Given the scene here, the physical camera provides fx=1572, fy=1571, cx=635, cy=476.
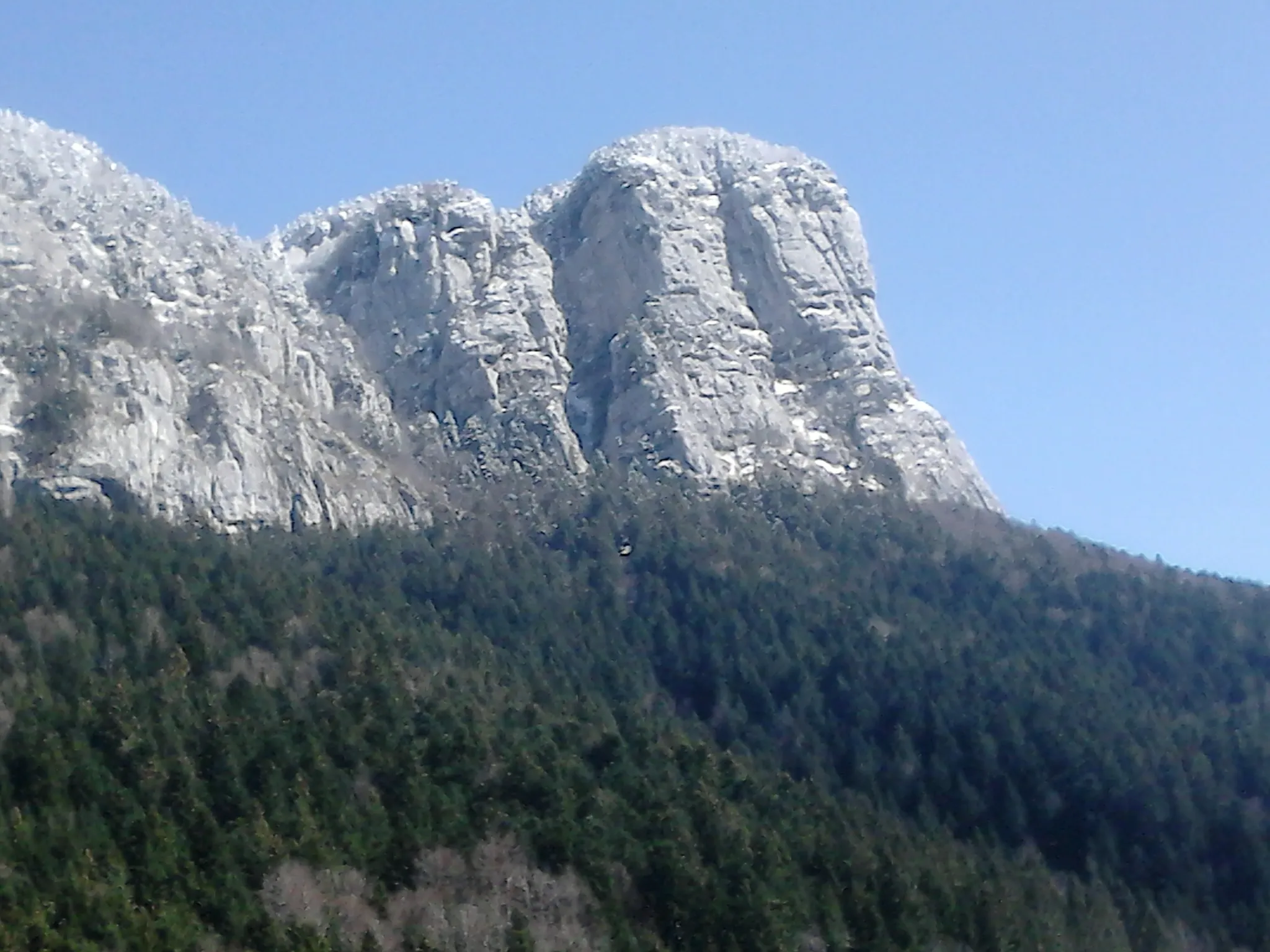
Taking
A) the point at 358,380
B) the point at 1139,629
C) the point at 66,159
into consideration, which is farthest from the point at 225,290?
the point at 1139,629

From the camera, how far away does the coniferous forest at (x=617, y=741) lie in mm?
70375

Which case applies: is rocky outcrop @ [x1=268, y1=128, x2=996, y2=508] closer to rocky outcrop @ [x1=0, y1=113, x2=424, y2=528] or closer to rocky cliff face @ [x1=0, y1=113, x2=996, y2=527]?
rocky cliff face @ [x1=0, y1=113, x2=996, y2=527]

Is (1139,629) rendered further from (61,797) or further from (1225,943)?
(61,797)

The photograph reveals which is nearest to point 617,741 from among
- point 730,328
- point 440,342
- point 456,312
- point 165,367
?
point 165,367

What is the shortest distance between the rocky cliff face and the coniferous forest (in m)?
13.0

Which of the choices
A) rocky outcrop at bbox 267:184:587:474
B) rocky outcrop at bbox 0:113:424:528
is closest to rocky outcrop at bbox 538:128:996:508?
rocky outcrop at bbox 267:184:587:474

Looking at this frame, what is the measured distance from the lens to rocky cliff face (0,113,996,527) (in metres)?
134

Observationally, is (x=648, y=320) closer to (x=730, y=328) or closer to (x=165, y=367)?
(x=730, y=328)

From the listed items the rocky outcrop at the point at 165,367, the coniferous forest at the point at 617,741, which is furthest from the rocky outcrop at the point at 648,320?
the coniferous forest at the point at 617,741

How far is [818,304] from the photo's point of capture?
185m

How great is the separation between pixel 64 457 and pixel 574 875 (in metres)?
67.6

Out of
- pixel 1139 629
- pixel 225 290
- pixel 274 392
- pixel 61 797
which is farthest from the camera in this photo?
pixel 225 290

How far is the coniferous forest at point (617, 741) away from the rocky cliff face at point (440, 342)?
13.0 m

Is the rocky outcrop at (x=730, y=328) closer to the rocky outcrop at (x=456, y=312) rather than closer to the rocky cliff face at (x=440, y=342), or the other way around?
the rocky cliff face at (x=440, y=342)
